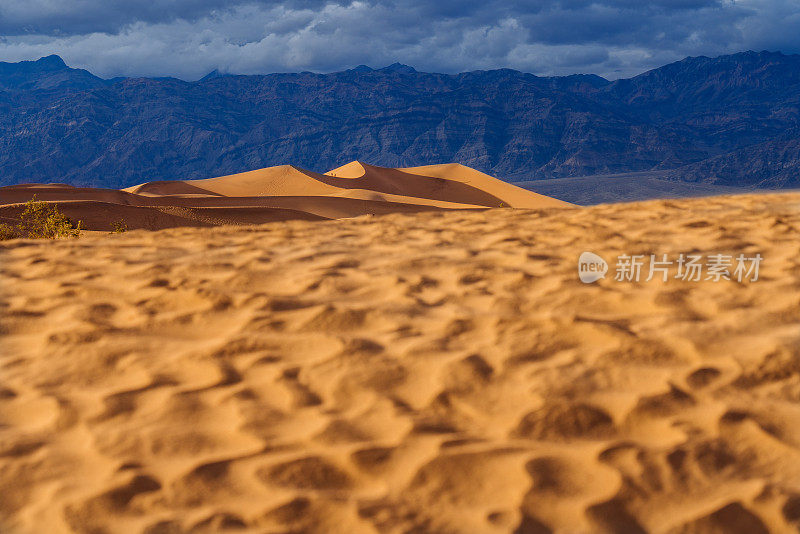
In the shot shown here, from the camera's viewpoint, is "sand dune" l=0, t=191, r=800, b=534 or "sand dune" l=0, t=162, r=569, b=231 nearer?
"sand dune" l=0, t=191, r=800, b=534

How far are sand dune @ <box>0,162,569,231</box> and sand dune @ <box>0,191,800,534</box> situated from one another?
7257mm

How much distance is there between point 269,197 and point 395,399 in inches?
616

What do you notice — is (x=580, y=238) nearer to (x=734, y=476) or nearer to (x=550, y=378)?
(x=550, y=378)

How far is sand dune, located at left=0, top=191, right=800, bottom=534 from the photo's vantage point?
2.18m

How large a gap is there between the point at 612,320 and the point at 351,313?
4.34ft

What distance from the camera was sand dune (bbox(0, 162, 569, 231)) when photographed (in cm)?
1162

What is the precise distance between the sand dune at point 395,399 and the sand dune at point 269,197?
7.26 m

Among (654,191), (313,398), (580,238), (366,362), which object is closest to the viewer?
(313,398)

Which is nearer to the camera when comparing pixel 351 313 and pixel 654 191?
pixel 351 313

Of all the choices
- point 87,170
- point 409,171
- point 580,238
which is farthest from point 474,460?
point 87,170

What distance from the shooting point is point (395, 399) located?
2777mm

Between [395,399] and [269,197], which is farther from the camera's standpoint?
[269,197]

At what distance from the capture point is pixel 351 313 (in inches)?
143

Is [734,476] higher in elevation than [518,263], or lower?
lower
